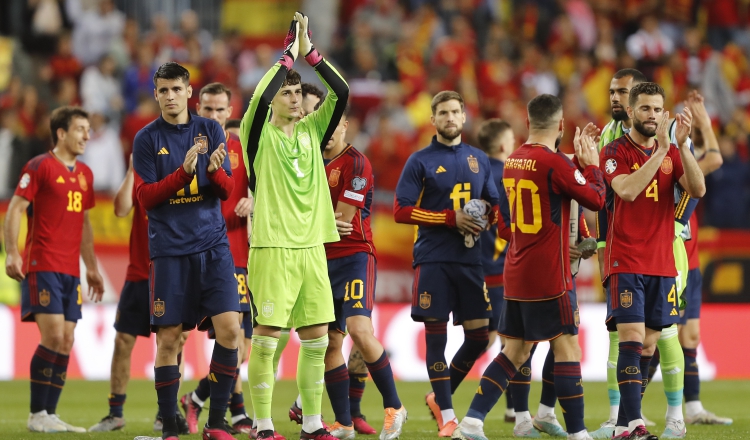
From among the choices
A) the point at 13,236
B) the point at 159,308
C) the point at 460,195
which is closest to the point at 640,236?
the point at 460,195

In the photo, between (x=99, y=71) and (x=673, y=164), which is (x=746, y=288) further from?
(x=99, y=71)

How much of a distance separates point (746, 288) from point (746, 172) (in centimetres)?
265

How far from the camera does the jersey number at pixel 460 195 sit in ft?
29.5

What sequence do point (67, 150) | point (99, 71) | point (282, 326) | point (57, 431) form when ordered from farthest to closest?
1. point (99, 71)
2. point (67, 150)
3. point (57, 431)
4. point (282, 326)

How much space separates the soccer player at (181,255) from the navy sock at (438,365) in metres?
1.75

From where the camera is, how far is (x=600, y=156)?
819 centimetres

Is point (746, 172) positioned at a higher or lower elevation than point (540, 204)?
higher

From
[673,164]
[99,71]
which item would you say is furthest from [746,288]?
[99,71]

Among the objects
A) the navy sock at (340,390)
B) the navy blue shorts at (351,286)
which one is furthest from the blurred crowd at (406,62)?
the navy sock at (340,390)

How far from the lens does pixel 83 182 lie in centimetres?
984

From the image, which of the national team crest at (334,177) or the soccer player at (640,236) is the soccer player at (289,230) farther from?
the soccer player at (640,236)

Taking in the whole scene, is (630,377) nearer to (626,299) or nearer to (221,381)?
(626,299)

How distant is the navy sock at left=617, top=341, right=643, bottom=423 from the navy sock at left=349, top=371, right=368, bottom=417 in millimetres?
2343

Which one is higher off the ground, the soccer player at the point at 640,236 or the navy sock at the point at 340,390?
the soccer player at the point at 640,236
